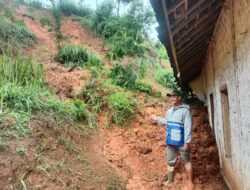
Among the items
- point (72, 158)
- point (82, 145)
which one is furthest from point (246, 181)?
point (82, 145)

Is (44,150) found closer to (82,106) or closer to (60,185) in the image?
(60,185)

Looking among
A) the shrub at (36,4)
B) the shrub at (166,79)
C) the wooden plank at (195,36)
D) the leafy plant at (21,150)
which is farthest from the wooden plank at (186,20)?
the shrub at (36,4)

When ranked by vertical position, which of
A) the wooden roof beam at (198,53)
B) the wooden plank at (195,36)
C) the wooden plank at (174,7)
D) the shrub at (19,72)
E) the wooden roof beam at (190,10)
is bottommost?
the shrub at (19,72)

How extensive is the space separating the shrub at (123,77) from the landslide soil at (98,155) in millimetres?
614

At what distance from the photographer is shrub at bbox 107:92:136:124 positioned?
905 centimetres

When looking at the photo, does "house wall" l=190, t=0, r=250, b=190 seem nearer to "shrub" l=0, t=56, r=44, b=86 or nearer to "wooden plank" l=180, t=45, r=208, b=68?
"wooden plank" l=180, t=45, r=208, b=68

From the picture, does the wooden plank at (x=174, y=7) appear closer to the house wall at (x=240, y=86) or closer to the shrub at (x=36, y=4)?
the house wall at (x=240, y=86)

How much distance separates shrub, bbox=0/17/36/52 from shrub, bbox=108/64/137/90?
367 cm

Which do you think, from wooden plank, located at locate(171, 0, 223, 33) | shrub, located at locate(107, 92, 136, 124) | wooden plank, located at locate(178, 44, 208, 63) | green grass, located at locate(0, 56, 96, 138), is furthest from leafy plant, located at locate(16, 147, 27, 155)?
wooden plank, located at locate(178, 44, 208, 63)

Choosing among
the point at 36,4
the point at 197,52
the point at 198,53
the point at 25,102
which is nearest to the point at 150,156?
the point at 25,102

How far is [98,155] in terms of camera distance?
7.07m

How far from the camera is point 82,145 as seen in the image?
699cm

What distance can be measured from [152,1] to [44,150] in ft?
10.6

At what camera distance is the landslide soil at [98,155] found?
17.3 ft
